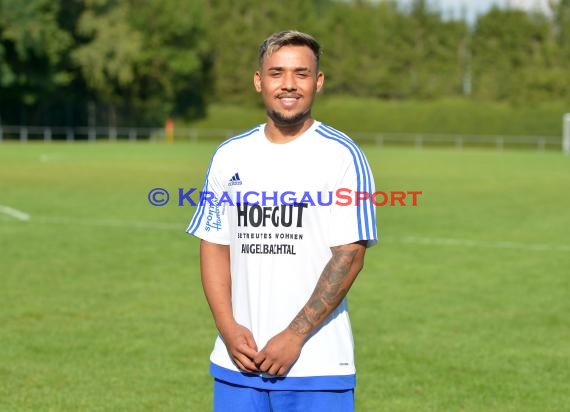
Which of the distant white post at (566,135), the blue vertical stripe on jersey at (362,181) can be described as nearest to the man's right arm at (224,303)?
the blue vertical stripe on jersey at (362,181)

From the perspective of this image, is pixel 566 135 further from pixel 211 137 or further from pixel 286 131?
pixel 286 131

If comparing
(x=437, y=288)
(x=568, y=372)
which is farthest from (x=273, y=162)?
(x=437, y=288)

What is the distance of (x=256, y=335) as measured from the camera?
3.83 m

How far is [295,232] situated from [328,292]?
26 cm

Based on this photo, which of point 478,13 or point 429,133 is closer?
Answer: point 429,133

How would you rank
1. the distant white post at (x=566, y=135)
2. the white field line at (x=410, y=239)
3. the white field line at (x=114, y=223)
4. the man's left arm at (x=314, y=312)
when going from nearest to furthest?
1. the man's left arm at (x=314, y=312)
2. the white field line at (x=410, y=239)
3. the white field line at (x=114, y=223)
4. the distant white post at (x=566, y=135)

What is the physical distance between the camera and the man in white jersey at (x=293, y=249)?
376cm

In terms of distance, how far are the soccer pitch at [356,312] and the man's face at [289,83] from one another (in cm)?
369

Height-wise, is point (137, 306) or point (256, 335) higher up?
point (256, 335)

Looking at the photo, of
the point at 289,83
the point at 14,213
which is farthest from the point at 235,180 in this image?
the point at 14,213

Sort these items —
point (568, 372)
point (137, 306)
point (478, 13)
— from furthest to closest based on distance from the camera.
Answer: point (478, 13)
point (137, 306)
point (568, 372)

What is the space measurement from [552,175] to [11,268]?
85.9 ft

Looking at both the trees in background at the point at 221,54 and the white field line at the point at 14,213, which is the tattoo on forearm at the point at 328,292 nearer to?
the white field line at the point at 14,213

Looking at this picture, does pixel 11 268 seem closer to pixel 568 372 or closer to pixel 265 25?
pixel 568 372
